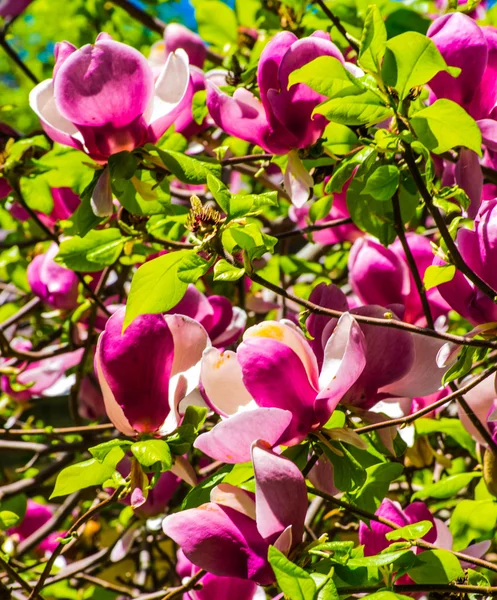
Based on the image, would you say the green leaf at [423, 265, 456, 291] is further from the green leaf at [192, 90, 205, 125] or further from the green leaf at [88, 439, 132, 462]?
the green leaf at [192, 90, 205, 125]

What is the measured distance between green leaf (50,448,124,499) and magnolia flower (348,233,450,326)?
14.4 inches

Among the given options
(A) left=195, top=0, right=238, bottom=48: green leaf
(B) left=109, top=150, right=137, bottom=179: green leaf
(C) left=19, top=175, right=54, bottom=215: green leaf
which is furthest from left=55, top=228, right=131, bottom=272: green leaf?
(A) left=195, top=0, right=238, bottom=48: green leaf

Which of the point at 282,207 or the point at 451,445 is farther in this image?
the point at 282,207

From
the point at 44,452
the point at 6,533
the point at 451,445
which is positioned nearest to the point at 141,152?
the point at 44,452

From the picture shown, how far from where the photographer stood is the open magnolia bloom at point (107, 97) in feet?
2.14

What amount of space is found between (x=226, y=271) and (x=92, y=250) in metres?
0.29

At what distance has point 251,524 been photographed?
0.58 meters

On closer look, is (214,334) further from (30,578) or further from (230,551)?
(30,578)

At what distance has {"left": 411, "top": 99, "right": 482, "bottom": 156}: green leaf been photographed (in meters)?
0.57

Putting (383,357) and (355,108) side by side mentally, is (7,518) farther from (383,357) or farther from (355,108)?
(355,108)

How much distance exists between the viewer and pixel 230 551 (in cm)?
56

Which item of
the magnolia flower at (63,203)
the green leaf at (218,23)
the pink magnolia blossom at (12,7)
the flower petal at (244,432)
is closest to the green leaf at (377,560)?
the flower petal at (244,432)

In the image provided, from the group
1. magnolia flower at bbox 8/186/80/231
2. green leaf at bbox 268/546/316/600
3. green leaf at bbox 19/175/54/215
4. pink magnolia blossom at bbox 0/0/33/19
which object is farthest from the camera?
pink magnolia blossom at bbox 0/0/33/19

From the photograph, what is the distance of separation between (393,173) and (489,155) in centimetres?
29
